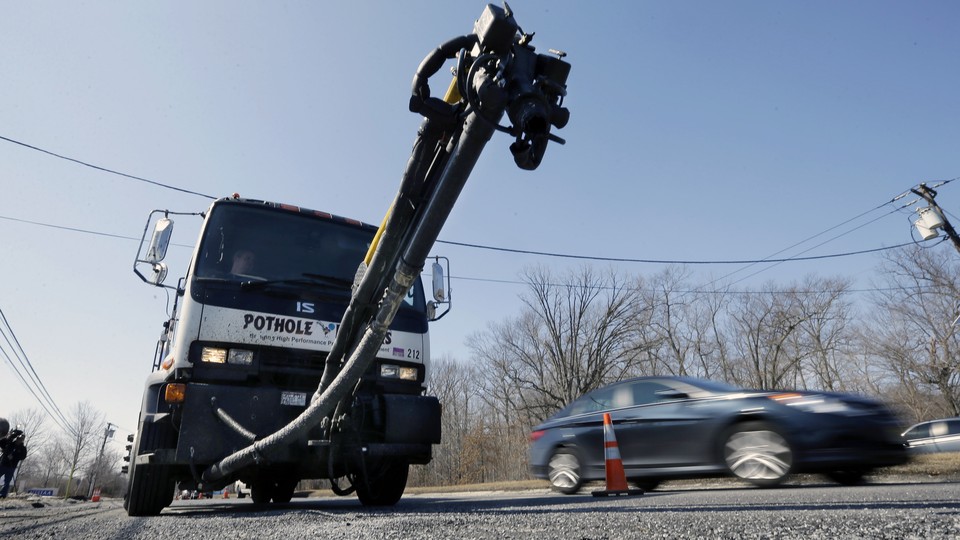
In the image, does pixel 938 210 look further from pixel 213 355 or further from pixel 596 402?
pixel 213 355

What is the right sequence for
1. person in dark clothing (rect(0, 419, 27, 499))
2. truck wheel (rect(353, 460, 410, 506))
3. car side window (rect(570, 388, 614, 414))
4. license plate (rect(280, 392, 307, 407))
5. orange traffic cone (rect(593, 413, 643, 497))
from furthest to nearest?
person in dark clothing (rect(0, 419, 27, 499))
car side window (rect(570, 388, 614, 414))
orange traffic cone (rect(593, 413, 643, 497))
truck wheel (rect(353, 460, 410, 506))
license plate (rect(280, 392, 307, 407))

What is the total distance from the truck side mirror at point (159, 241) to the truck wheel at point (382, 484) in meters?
2.68

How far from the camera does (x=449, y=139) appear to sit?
3391 millimetres

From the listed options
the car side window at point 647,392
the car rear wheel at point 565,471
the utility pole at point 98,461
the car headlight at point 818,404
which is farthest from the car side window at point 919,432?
the utility pole at point 98,461

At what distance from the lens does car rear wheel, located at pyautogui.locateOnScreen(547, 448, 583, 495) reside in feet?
25.5

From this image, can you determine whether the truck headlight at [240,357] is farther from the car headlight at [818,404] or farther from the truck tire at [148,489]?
the car headlight at [818,404]

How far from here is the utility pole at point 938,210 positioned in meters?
18.3

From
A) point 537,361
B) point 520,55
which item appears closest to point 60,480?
point 537,361

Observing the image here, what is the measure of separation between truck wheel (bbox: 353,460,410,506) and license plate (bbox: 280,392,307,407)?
3.40ft

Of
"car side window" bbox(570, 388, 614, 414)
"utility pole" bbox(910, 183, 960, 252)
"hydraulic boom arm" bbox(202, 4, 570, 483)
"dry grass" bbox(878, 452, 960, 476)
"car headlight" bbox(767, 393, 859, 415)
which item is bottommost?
"dry grass" bbox(878, 452, 960, 476)

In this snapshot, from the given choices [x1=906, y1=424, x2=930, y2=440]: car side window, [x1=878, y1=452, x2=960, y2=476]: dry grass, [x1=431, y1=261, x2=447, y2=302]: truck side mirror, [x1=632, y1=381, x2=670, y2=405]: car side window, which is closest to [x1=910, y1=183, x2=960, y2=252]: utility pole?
[x1=906, y1=424, x2=930, y2=440]: car side window

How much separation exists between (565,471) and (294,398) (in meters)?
4.44

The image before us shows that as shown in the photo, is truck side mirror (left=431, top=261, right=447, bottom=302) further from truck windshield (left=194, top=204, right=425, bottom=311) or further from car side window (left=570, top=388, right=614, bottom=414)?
car side window (left=570, top=388, right=614, bottom=414)

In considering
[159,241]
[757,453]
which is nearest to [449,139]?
[159,241]
